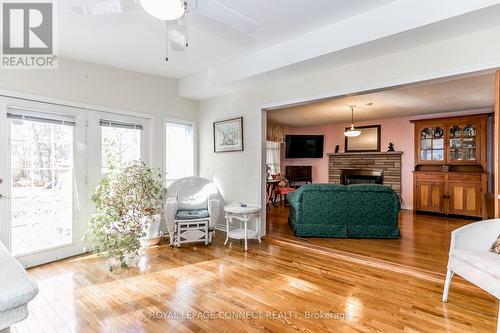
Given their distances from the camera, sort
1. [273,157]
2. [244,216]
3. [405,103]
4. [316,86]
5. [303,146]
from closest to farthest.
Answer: [316,86]
[244,216]
[405,103]
[273,157]
[303,146]

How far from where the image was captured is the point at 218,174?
464 cm

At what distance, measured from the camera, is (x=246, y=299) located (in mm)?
2322

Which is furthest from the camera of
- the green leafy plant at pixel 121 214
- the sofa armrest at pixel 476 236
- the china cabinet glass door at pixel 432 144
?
the china cabinet glass door at pixel 432 144

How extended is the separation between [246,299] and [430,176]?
5547 mm

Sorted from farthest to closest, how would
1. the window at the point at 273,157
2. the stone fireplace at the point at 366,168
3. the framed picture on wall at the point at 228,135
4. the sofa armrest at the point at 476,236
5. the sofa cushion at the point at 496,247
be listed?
1. the window at the point at 273,157
2. the stone fireplace at the point at 366,168
3. the framed picture on wall at the point at 228,135
4. the sofa armrest at the point at 476,236
5. the sofa cushion at the point at 496,247

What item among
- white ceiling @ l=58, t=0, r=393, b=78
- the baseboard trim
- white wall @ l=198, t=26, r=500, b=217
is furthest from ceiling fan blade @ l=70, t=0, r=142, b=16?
the baseboard trim

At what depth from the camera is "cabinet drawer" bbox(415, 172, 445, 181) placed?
579cm

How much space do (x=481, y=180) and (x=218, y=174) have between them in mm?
5283

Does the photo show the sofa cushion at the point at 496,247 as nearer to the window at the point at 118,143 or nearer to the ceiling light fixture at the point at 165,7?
the ceiling light fixture at the point at 165,7

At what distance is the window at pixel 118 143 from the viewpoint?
375cm

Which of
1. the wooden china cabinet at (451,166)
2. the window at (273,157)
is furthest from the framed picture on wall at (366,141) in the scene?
the window at (273,157)

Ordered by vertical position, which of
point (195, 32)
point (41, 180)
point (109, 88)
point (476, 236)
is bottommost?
point (476, 236)

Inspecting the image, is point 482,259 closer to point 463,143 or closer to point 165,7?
point 165,7

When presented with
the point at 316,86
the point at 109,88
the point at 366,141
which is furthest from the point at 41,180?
the point at 366,141
